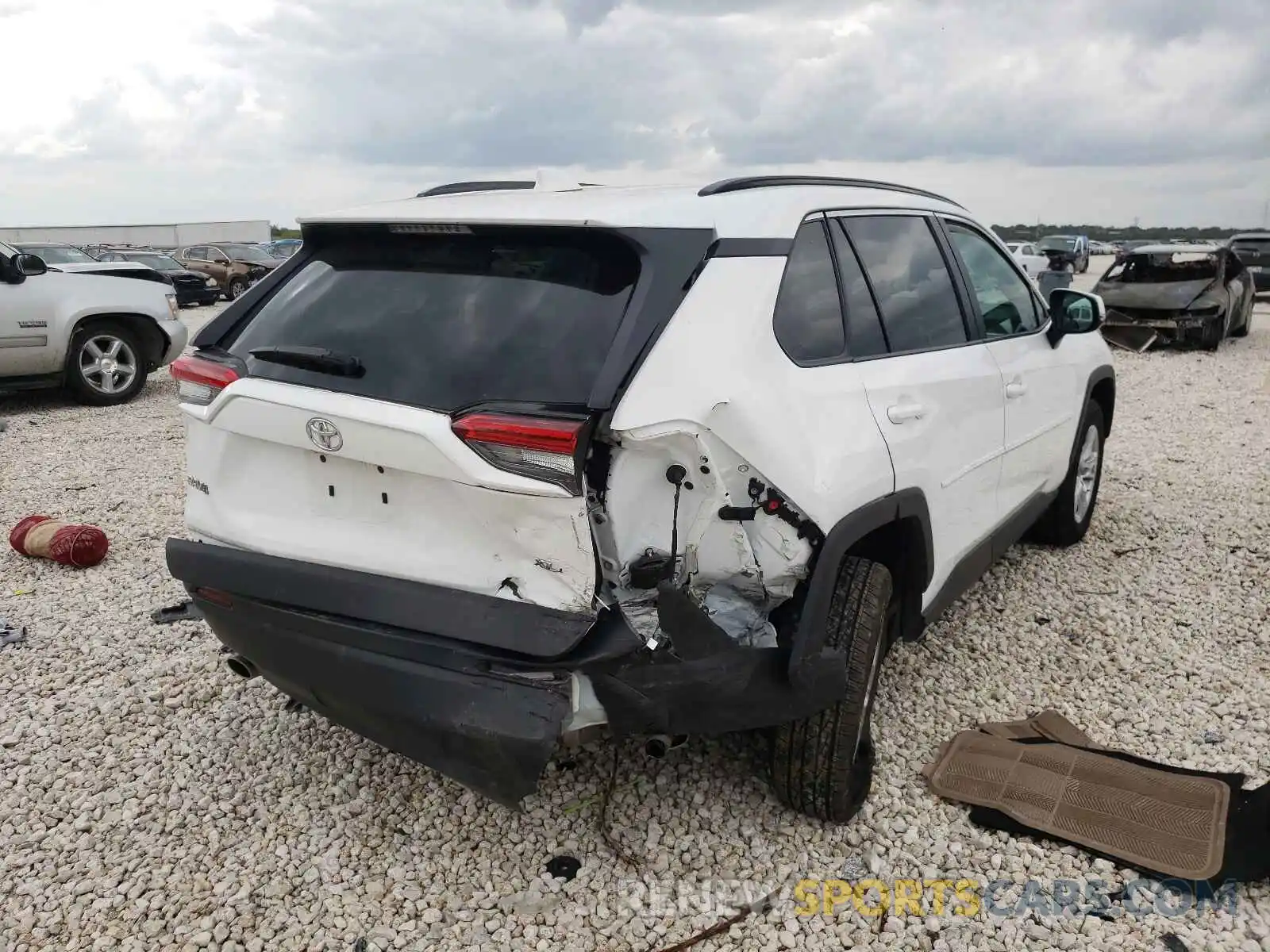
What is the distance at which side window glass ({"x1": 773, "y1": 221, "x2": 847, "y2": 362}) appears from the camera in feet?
8.52

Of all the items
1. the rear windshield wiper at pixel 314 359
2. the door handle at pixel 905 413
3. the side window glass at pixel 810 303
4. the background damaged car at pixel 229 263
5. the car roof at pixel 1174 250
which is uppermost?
the background damaged car at pixel 229 263

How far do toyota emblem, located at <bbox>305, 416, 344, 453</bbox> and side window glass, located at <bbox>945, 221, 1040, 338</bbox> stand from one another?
8.32ft

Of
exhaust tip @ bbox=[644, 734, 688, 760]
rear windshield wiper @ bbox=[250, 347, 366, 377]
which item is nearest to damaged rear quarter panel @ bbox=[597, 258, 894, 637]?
exhaust tip @ bbox=[644, 734, 688, 760]

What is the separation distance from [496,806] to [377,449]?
1.29m

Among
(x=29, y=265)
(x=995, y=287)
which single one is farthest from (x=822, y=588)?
(x=29, y=265)

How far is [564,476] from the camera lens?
2.18 metres

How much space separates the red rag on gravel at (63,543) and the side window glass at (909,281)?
4.21m

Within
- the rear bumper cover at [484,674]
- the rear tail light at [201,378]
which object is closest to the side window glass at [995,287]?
the rear bumper cover at [484,674]

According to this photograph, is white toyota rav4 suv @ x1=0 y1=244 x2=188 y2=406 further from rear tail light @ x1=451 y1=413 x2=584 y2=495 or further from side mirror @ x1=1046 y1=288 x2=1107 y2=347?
side mirror @ x1=1046 y1=288 x2=1107 y2=347

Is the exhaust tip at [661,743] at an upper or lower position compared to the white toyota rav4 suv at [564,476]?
lower

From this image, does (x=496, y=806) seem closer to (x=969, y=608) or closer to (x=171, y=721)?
(x=171, y=721)

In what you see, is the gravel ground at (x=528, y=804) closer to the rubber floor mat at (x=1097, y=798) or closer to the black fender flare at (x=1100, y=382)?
the rubber floor mat at (x=1097, y=798)

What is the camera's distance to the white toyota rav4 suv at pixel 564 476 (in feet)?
7.39

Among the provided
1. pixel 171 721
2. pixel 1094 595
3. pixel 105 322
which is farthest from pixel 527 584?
pixel 105 322
